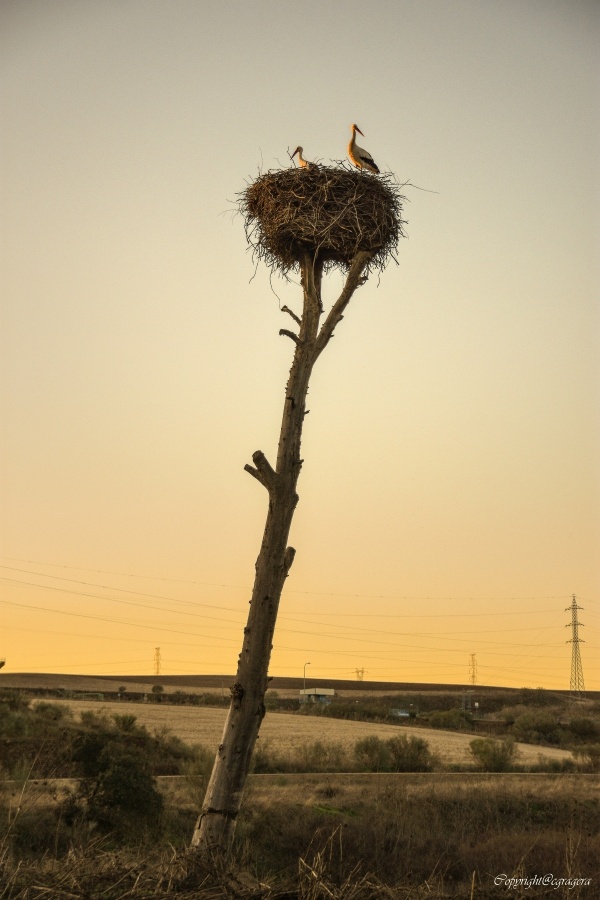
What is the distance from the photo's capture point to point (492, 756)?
28.3m

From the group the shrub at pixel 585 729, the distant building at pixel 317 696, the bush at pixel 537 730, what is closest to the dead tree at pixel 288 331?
the bush at pixel 537 730

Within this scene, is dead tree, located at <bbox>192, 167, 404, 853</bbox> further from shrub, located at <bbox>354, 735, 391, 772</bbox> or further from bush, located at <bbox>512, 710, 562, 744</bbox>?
bush, located at <bbox>512, 710, 562, 744</bbox>

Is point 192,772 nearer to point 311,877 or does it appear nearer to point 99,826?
point 99,826

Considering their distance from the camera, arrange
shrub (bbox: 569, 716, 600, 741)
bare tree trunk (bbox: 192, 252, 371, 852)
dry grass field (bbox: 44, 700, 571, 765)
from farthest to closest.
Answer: shrub (bbox: 569, 716, 600, 741) → dry grass field (bbox: 44, 700, 571, 765) → bare tree trunk (bbox: 192, 252, 371, 852)

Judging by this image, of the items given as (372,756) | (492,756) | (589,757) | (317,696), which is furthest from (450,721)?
(317,696)

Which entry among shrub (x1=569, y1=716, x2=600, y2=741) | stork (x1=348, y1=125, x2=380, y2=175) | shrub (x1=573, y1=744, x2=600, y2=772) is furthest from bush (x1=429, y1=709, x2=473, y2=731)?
stork (x1=348, y1=125, x2=380, y2=175)

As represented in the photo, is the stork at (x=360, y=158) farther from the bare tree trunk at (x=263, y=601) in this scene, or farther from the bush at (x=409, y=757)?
the bush at (x=409, y=757)

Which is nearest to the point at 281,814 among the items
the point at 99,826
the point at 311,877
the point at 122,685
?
the point at 99,826

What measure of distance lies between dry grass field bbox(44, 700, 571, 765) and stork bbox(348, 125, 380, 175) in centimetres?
2260

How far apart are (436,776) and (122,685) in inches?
2307

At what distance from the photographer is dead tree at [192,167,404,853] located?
690 cm

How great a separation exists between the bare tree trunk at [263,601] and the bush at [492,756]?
23032 mm

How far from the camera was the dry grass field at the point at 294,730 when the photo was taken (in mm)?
33031

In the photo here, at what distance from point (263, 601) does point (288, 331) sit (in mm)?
2444
